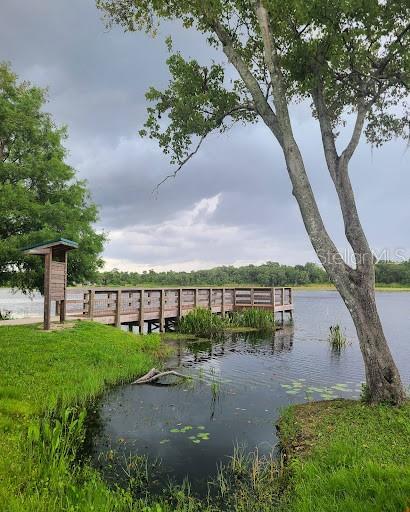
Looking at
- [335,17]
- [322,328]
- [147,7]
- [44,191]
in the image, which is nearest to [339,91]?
[335,17]

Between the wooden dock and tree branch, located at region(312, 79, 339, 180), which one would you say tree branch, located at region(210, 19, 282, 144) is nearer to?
tree branch, located at region(312, 79, 339, 180)

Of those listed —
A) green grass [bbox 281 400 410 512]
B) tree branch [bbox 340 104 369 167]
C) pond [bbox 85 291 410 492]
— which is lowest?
pond [bbox 85 291 410 492]

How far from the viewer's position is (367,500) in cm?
448

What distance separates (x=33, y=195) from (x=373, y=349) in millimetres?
20219

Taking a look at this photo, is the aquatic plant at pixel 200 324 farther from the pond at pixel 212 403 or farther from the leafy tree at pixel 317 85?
the leafy tree at pixel 317 85

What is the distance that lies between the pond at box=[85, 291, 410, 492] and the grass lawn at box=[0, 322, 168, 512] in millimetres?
698

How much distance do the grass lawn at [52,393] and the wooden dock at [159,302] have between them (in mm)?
2424

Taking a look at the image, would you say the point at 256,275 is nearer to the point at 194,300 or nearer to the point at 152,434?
the point at 194,300

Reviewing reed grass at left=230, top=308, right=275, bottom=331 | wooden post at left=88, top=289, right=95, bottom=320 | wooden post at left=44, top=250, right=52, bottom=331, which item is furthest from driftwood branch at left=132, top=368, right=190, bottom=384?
reed grass at left=230, top=308, right=275, bottom=331

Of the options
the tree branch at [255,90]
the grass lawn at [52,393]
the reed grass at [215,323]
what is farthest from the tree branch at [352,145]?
the reed grass at [215,323]

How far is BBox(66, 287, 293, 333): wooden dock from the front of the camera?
19.6 m

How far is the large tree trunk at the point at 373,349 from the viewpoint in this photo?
845 cm

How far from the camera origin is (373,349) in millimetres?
8492

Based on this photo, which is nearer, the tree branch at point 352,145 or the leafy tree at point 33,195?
the tree branch at point 352,145
